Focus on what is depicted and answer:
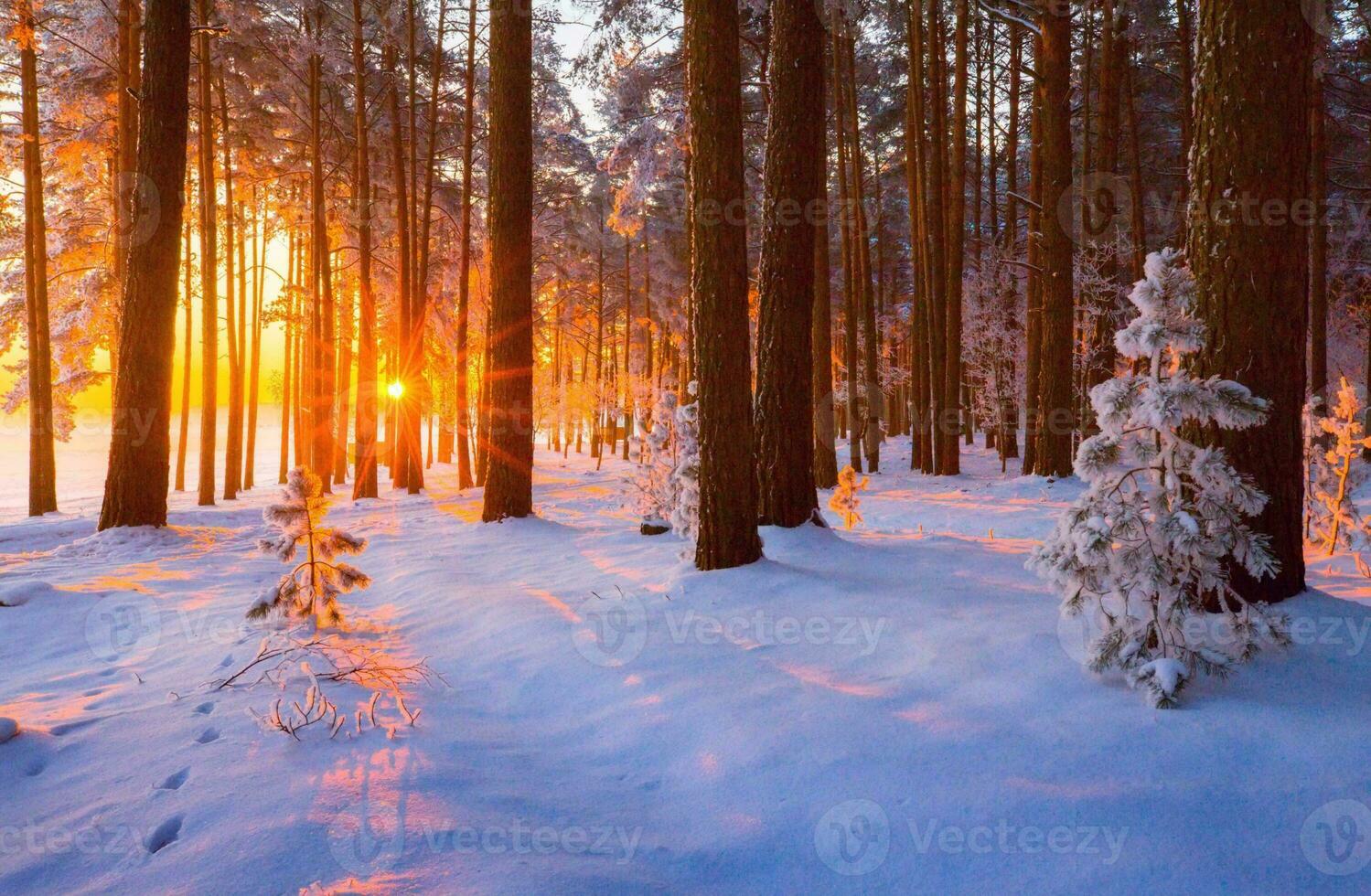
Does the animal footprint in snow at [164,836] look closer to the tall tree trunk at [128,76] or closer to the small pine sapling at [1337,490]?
the small pine sapling at [1337,490]

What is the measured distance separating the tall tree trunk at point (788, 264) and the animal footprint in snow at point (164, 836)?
14.9 ft

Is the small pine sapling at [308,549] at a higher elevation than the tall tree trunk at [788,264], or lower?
lower

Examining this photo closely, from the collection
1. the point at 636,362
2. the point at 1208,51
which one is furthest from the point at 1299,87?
the point at 636,362

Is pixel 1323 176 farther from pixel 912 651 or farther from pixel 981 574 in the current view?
pixel 912 651

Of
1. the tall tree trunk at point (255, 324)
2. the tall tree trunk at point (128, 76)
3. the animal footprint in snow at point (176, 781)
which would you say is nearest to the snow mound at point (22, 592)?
the animal footprint in snow at point (176, 781)

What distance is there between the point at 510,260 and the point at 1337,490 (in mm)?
8849

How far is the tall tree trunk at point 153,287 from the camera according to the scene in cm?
785

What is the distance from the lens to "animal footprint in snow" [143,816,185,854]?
210 cm

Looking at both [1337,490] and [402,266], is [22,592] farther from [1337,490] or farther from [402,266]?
[1337,490]

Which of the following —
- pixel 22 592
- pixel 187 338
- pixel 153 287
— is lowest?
pixel 22 592

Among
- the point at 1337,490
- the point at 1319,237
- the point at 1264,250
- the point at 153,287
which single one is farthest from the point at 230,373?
the point at 1319,237

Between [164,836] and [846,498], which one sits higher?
[846,498]

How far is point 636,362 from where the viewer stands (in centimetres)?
3684

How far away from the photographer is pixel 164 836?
2158mm
